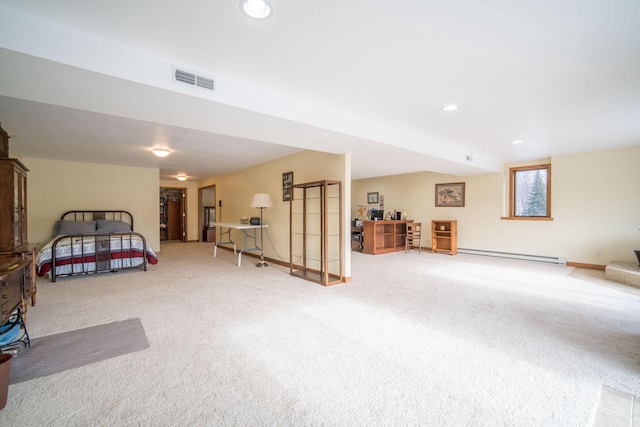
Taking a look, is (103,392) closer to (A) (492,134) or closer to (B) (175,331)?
(B) (175,331)

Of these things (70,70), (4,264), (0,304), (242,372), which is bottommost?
(242,372)

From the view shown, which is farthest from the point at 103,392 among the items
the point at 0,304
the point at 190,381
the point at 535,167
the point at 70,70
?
the point at 535,167

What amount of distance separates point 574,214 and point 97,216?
10750 mm

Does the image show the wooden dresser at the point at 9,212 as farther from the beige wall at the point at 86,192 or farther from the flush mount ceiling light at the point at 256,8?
the beige wall at the point at 86,192

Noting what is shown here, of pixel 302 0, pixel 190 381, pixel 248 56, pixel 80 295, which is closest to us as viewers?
pixel 302 0

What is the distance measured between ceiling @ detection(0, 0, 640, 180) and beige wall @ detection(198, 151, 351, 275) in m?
0.99

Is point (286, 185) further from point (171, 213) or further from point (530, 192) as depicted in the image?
→ point (171, 213)

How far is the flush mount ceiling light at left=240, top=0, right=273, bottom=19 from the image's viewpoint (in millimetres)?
1586

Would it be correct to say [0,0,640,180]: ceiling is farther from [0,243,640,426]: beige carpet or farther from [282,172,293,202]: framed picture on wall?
[0,243,640,426]: beige carpet

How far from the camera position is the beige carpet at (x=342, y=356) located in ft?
5.33

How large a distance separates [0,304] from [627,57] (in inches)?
194

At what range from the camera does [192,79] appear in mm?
2268

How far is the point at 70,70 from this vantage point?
73.1 inches

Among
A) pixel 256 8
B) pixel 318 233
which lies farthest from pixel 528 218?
pixel 256 8
